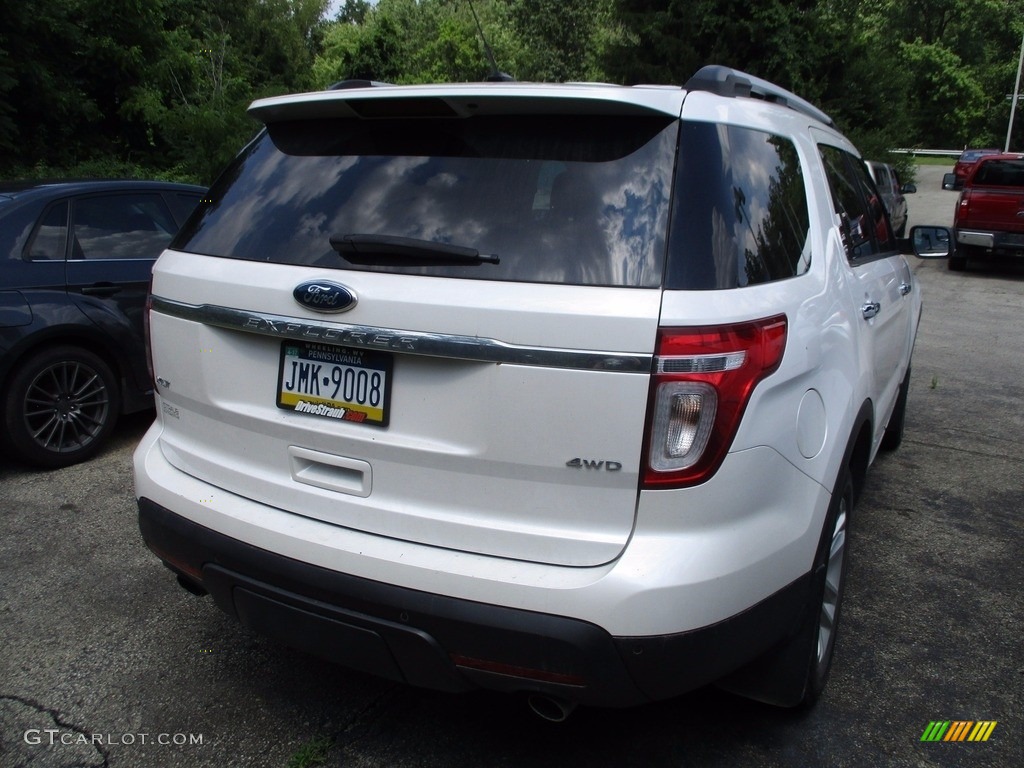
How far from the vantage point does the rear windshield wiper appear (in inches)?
83.0

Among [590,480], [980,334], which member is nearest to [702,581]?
[590,480]

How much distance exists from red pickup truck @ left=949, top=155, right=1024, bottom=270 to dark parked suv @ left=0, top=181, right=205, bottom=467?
12956mm

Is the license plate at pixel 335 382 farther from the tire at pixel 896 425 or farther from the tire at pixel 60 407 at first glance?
the tire at pixel 896 425

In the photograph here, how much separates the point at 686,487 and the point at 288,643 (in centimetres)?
116

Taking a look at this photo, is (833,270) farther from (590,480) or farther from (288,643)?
(288,643)

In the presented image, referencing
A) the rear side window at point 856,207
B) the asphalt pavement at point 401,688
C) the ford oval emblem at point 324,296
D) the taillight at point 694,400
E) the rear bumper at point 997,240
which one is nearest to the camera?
the taillight at point 694,400

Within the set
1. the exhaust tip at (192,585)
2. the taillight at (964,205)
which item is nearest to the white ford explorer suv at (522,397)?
the exhaust tip at (192,585)

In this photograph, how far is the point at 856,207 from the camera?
11.8 feet

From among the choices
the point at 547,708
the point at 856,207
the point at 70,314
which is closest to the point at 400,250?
the point at 547,708

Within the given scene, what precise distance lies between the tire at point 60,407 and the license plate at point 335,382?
3116mm

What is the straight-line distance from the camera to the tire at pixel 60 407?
4719 mm

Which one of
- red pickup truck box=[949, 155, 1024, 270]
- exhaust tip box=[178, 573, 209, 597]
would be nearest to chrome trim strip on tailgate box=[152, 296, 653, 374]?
exhaust tip box=[178, 573, 209, 597]

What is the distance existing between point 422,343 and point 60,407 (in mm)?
3667

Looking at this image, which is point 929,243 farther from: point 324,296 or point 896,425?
point 324,296
